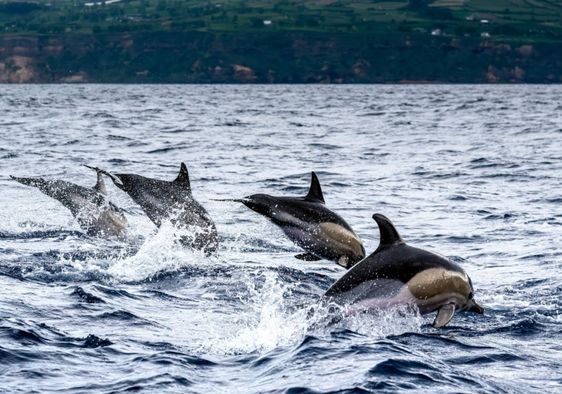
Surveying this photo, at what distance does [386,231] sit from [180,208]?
5997 millimetres

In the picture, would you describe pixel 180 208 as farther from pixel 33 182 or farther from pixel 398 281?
pixel 398 281

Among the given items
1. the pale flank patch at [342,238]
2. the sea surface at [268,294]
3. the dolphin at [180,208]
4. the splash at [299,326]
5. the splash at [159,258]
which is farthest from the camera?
the dolphin at [180,208]

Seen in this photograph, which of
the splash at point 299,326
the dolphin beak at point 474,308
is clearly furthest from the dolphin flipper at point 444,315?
the dolphin beak at point 474,308

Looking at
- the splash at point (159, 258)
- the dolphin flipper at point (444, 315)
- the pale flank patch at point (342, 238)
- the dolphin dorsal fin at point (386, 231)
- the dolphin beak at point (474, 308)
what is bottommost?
the splash at point (159, 258)

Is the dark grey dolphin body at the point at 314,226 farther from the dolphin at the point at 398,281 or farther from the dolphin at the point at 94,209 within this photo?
the dolphin at the point at 94,209

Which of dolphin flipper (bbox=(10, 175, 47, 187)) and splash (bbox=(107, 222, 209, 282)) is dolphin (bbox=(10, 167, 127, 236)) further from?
splash (bbox=(107, 222, 209, 282))

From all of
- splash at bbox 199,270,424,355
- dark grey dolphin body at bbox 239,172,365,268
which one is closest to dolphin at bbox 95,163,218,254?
dark grey dolphin body at bbox 239,172,365,268

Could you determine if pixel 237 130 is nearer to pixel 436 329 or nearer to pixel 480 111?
pixel 480 111

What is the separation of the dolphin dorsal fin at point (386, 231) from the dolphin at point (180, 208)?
18.4 ft

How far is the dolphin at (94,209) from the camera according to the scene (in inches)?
783

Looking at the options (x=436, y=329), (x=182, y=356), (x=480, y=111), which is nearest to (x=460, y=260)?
(x=436, y=329)

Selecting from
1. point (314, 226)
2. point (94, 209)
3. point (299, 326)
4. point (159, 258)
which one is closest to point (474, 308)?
point (299, 326)

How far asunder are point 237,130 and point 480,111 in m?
32.4

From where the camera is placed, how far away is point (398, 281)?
12.7m
